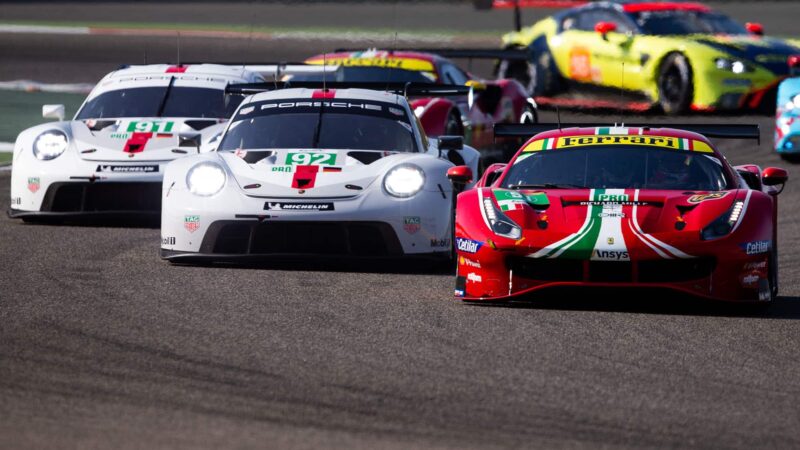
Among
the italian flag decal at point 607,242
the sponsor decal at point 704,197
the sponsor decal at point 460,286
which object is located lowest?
the sponsor decal at point 460,286

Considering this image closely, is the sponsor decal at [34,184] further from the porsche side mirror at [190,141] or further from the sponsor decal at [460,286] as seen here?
the sponsor decal at [460,286]

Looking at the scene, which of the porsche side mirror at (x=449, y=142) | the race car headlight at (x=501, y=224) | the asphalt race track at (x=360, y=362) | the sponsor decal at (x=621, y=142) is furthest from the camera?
the porsche side mirror at (x=449, y=142)

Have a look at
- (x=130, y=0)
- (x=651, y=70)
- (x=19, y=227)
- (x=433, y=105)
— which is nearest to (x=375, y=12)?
(x=130, y=0)

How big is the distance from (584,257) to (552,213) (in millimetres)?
354

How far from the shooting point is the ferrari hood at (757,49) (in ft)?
62.5

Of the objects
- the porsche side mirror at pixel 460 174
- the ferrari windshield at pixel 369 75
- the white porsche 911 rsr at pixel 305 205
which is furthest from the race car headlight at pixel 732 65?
the porsche side mirror at pixel 460 174

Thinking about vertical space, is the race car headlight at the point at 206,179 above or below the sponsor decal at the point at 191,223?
above

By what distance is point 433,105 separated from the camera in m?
14.8

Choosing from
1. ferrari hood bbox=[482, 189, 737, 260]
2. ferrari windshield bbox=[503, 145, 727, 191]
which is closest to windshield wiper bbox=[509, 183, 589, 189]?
ferrari windshield bbox=[503, 145, 727, 191]

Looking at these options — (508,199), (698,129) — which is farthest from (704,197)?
(698,129)

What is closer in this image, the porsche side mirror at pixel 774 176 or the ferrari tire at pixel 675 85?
the porsche side mirror at pixel 774 176

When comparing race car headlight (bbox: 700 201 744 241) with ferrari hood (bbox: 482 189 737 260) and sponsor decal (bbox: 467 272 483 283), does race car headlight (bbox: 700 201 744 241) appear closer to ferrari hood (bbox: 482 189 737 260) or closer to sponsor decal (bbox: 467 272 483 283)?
ferrari hood (bbox: 482 189 737 260)

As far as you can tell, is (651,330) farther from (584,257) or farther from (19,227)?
(19,227)

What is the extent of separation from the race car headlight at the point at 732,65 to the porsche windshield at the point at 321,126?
8424mm
